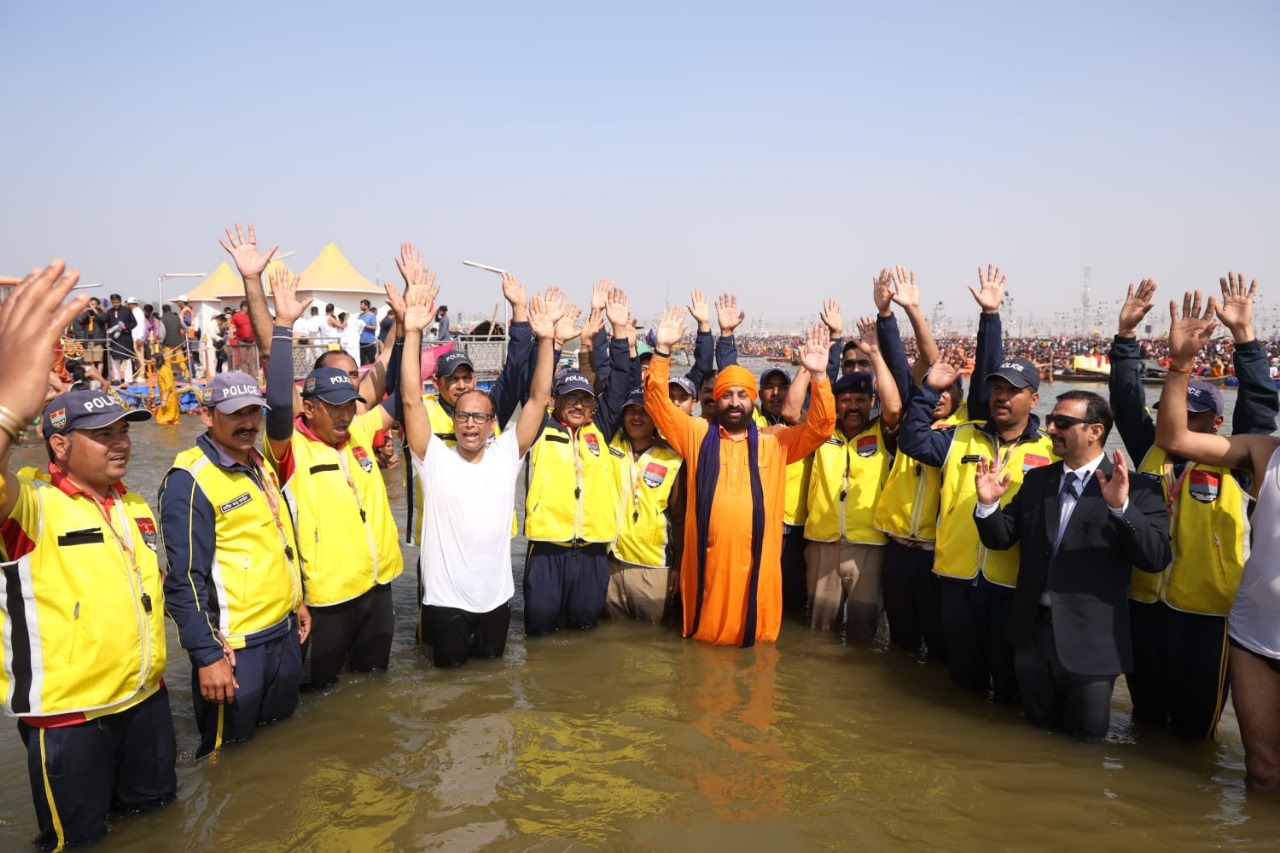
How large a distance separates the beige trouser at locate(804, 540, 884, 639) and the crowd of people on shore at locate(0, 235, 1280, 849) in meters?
0.02

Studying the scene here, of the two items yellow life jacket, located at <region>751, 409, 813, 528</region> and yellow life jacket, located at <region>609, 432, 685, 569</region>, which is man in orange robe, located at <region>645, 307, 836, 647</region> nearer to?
yellow life jacket, located at <region>609, 432, 685, 569</region>

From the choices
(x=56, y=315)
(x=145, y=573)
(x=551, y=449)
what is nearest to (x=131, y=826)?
(x=145, y=573)

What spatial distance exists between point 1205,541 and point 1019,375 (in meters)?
1.30

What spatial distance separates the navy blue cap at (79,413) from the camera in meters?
3.46

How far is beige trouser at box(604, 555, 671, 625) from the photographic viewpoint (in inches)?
254

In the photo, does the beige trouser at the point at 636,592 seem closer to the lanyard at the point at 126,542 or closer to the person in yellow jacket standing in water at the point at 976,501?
the person in yellow jacket standing in water at the point at 976,501

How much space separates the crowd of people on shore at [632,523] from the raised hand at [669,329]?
4 cm

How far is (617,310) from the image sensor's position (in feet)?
20.8

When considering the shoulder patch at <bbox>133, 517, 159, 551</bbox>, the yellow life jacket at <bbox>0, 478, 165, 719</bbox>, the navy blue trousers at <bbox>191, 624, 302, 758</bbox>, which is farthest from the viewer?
the navy blue trousers at <bbox>191, 624, 302, 758</bbox>

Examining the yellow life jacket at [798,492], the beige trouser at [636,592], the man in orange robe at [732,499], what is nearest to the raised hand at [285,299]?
the man in orange robe at [732,499]

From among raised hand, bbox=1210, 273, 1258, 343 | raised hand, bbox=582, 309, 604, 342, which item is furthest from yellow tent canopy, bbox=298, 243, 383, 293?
raised hand, bbox=1210, 273, 1258, 343

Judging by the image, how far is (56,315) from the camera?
2189mm

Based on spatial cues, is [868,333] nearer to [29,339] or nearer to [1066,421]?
[1066,421]

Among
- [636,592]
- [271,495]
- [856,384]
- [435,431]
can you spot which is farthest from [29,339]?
[856,384]
